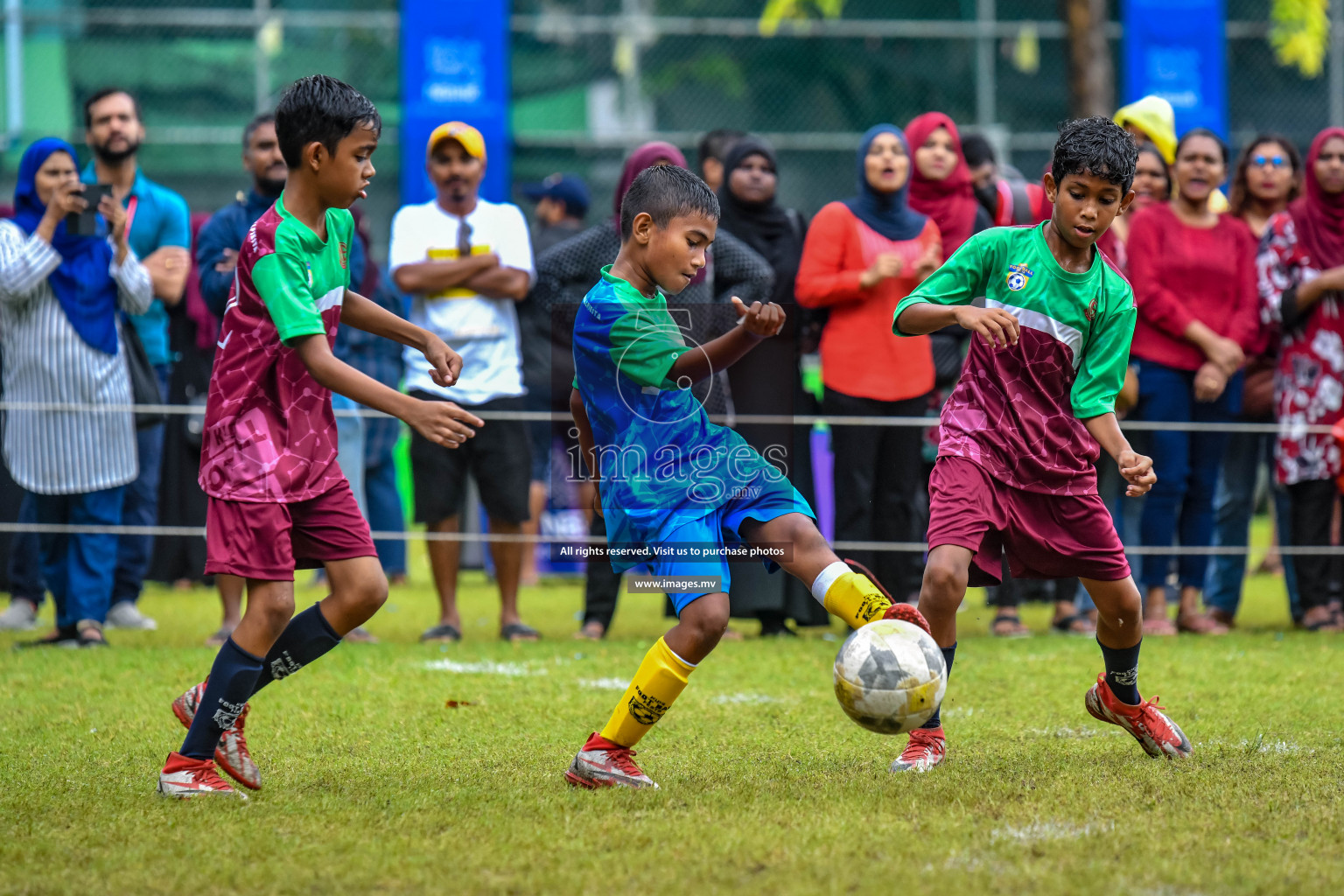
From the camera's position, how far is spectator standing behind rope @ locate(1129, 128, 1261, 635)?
7641 mm

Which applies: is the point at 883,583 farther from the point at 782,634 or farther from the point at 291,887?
the point at 291,887

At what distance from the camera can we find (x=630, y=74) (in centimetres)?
1664

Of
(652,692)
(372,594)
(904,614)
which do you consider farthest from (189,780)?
(904,614)

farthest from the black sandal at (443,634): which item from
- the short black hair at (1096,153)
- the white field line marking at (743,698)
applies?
the short black hair at (1096,153)

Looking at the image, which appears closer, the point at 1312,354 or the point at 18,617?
the point at 1312,354

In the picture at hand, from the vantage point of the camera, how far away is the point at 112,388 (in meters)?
7.36

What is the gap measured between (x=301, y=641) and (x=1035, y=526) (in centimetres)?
213

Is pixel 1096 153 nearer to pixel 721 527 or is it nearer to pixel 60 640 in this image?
pixel 721 527

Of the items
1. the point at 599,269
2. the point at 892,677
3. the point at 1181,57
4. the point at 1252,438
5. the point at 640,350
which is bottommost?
the point at 892,677

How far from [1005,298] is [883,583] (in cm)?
322

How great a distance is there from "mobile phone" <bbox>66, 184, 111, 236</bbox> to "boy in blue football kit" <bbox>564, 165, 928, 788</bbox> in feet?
12.1

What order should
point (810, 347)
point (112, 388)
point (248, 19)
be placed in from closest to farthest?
1. point (112, 388)
2. point (810, 347)
3. point (248, 19)

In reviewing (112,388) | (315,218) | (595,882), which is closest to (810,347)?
(112,388)

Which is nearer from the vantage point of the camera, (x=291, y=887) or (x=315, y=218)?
(x=291, y=887)
